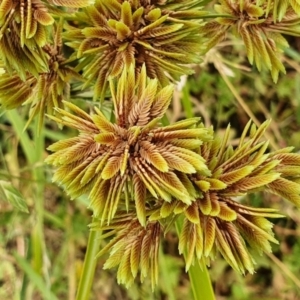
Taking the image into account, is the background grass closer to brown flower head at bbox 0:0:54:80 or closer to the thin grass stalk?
the thin grass stalk

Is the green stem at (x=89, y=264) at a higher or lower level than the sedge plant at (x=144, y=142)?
lower

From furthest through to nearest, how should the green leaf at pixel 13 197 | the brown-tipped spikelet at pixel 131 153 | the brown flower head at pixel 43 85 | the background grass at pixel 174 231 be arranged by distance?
the background grass at pixel 174 231
the green leaf at pixel 13 197
the brown flower head at pixel 43 85
the brown-tipped spikelet at pixel 131 153

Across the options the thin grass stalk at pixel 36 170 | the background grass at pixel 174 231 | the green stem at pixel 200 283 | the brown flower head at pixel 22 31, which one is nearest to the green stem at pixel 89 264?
the green stem at pixel 200 283

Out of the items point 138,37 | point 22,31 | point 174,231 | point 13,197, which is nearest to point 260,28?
point 138,37

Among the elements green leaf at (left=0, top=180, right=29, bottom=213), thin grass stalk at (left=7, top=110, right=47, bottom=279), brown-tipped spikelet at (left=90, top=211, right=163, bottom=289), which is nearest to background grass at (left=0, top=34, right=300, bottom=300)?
thin grass stalk at (left=7, top=110, right=47, bottom=279)

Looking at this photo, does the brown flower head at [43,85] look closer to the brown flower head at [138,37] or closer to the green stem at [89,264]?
the brown flower head at [138,37]

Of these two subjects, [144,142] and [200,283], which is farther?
[200,283]

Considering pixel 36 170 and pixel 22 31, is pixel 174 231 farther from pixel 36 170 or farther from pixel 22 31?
pixel 22 31
